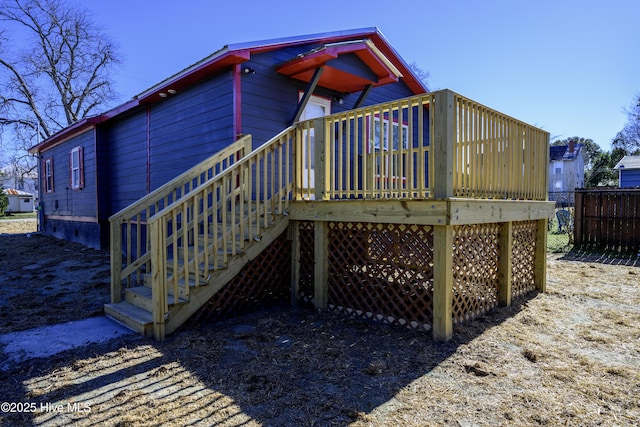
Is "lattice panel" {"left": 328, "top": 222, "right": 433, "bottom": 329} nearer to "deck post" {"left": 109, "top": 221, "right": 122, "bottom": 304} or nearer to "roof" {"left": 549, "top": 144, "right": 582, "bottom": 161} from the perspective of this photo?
"deck post" {"left": 109, "top": 221, "right": 122, "bottom": 304}

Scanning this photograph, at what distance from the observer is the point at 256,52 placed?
233 inches

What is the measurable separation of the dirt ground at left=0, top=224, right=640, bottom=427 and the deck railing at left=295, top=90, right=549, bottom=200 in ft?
4.88

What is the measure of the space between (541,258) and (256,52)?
17.6 ft

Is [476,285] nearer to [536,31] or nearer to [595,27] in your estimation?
[536,31]

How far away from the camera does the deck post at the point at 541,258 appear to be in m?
6.00

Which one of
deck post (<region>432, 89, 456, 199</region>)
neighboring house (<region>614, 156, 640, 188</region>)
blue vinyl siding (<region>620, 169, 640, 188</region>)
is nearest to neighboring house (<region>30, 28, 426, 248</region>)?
deck post (<region>432, 89, 456, 199</region>)

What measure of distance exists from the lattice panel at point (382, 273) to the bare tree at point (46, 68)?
23986 mm

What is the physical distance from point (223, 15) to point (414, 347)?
13.7 m

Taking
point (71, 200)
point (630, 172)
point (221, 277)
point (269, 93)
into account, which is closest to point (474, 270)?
point (221, 277)

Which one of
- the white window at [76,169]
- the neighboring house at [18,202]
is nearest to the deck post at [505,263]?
the white window at [76,169]

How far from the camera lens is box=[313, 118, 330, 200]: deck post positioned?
4.66m

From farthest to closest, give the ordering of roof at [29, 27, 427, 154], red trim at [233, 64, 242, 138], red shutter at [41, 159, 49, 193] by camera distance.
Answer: red shutter at [41, 159, 49, 193]
red trim at [233, 64, 242, 138]
roof at [29, 27, 427, 154]

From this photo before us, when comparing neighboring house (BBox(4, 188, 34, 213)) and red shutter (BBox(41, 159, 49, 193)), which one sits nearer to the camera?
red shutter (BBox(41, 159, 49, 193))

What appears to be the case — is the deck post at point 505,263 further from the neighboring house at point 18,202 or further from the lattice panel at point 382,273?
the neighboring house at point 18,202
